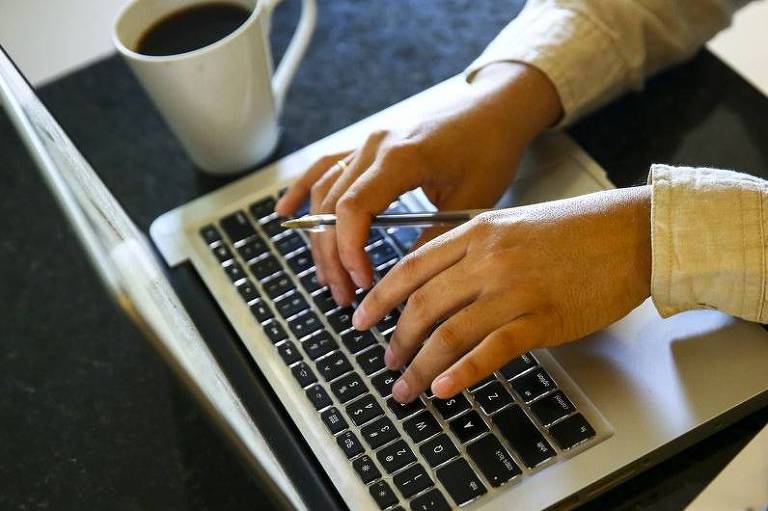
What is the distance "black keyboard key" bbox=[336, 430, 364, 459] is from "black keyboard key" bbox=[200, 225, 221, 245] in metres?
0.20

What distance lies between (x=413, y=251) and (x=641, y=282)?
0.15m

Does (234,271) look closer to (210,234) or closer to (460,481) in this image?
(210,234)

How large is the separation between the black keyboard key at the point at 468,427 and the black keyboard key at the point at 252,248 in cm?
20

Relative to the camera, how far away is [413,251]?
0.58 m

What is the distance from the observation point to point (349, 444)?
1.73 ft

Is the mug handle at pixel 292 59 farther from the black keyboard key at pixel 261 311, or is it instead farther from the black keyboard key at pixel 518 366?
the black keyboard key at pixel 518 366

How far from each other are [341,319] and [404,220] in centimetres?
8

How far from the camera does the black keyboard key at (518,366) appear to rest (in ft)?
1.78

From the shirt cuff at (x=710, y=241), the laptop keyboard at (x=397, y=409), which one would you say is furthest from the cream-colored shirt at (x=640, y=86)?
the laptop keyboard at (x=397, y=409)

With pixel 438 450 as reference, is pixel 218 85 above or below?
above

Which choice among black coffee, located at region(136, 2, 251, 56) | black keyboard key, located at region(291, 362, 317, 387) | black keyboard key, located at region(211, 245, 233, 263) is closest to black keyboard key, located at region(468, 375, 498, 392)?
black keyboard key, located at region(291, 362, 317, 387)

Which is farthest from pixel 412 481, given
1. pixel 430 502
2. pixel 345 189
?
pixel 345 189

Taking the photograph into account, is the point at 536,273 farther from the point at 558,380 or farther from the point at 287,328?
the point at 287,328

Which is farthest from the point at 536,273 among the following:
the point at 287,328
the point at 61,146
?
the point at 61,146
